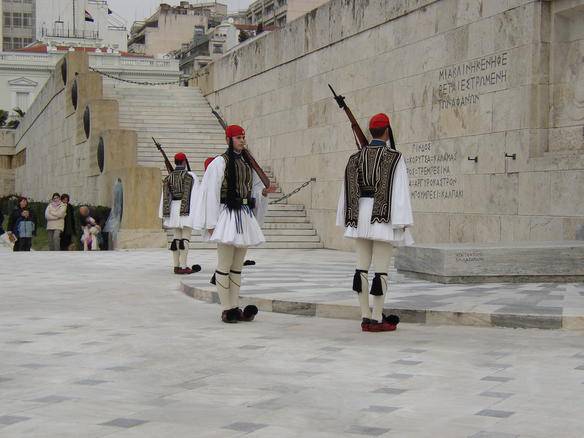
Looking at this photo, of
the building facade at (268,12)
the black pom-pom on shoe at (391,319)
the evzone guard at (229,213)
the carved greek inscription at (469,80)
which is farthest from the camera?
the building facade at (268,12)

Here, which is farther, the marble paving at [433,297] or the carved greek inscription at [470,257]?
the carved greek inscription at [470,257]

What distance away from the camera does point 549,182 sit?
1354cm

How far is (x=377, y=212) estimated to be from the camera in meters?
8.48

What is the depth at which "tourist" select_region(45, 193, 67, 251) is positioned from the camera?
2117 centimetres

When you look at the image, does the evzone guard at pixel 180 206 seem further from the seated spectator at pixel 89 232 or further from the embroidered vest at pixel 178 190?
the seated spectator at pixel 89 232

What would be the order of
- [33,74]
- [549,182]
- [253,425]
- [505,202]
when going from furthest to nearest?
[33,74], [505,202], [549,182], [253,425]

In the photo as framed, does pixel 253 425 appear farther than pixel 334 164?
No

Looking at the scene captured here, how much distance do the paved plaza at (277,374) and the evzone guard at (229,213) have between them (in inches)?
13.5

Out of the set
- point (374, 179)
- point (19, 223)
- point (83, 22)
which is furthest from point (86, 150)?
point (83, 22)

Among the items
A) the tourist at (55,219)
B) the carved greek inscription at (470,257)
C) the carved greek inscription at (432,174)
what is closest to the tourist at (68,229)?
the tourist at (55,219)

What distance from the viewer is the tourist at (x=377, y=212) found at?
8484mm

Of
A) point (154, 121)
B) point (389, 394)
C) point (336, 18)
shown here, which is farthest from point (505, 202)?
point (154, 121)

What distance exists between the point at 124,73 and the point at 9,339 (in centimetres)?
6433

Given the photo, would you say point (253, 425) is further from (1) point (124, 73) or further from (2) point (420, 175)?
(1) point (124, 73)
